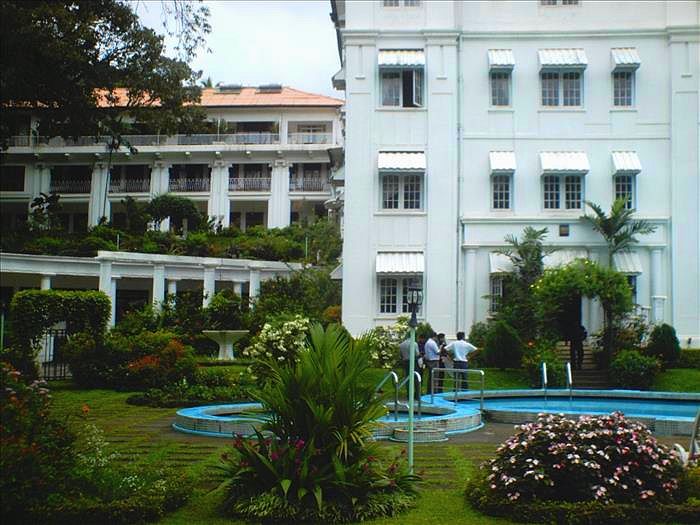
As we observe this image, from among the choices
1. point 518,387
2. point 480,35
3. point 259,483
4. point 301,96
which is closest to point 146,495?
point 259,483

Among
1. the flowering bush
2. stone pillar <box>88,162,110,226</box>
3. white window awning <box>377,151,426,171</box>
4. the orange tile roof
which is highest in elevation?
the orange tile roof

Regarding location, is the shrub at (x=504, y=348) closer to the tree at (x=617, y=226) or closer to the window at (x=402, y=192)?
the tree at (x=617, y=226)

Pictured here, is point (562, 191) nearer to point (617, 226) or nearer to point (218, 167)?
point (617, 226)

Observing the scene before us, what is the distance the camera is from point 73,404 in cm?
1962

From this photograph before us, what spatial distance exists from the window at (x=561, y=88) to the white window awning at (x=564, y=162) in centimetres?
178

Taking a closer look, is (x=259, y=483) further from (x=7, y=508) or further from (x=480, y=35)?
(x=480, y=35)

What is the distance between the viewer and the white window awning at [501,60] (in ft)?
96.1

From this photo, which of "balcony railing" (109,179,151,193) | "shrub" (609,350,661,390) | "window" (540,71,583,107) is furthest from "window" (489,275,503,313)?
"balcony railing" (109,179,151,193)

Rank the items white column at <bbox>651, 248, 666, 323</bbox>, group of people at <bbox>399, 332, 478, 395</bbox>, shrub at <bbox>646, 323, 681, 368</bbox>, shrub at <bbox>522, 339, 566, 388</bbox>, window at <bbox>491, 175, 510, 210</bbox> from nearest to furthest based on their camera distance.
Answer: group of people at <bbox>399, 332, 478, 395</bbox> → shrub at <bbox>522, 339, 566, 388</bbox> → shrub at <bbox>646, 323, 681, 368</bbox> → white column at <bbox>651, 248, 666, 323</bbox> → window at <bbox>491, 175, 510, 210</bbox>

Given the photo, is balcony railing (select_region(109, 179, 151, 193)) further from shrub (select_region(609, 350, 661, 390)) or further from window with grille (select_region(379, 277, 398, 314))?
shrub (select_region(609, 350, 661, 390))

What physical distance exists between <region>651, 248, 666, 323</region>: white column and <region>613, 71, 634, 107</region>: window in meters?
5.12

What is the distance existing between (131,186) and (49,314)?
108ft

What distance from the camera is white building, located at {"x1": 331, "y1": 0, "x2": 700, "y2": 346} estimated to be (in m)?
28.9

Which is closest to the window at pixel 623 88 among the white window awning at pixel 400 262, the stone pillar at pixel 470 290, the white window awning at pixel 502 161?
the white window awning at pixel 502 161
